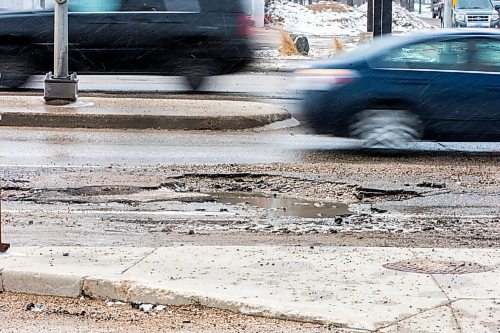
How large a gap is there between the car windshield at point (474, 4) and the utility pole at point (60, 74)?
31.4 metres

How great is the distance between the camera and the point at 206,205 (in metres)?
9.30

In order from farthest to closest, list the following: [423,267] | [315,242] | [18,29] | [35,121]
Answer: [18,29] → [35,121] → [315,242] → [423,267]

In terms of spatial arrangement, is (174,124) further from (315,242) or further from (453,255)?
(453,255)

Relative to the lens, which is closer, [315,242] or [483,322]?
[483,322]

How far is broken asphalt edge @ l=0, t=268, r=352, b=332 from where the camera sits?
5.81m

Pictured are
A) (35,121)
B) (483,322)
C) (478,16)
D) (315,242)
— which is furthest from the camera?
(478,16)

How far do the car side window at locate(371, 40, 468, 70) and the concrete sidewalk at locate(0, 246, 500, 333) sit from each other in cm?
529

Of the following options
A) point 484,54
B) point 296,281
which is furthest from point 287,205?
point 484,54

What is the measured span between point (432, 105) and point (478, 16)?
32623 millimetres

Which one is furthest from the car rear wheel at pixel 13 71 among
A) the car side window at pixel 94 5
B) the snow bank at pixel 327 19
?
the snow bank at pixel 327 19

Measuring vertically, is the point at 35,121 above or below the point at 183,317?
below

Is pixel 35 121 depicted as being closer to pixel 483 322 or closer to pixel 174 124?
pixel 174 124

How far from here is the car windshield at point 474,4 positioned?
145 feet

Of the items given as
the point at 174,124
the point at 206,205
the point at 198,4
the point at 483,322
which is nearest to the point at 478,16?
the point at 198,4
